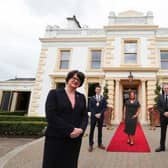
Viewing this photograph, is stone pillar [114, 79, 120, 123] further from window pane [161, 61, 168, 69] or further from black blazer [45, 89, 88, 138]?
black blazer [45, 89, 88, 138]

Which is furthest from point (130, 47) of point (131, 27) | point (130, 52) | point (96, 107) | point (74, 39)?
point (96, 107)

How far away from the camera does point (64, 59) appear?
14.4 meters

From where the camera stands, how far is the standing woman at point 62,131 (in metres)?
1.95

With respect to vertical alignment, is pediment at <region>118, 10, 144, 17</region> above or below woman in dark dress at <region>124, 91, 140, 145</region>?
above

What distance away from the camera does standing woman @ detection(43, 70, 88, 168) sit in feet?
6.40

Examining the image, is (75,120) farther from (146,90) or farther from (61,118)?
(146,90)

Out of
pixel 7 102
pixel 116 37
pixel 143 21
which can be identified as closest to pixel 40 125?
pixel 116 37

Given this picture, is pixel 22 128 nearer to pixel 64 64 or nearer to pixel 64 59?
pixel 64 64

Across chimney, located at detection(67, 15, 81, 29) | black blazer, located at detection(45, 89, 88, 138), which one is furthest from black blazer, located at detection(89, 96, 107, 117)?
chimney, located at detection(67, 15, 81, 29)

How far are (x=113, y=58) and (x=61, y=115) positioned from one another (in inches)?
430

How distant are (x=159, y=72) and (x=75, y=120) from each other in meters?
12.0

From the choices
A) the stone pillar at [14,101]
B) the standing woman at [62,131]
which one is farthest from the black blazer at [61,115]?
the stone pillar at [14,101]

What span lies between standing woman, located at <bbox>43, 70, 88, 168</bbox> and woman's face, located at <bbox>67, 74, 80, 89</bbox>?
138 mm

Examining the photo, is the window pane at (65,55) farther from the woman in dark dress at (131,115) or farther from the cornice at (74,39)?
the woman in dark dress at (131,115)
